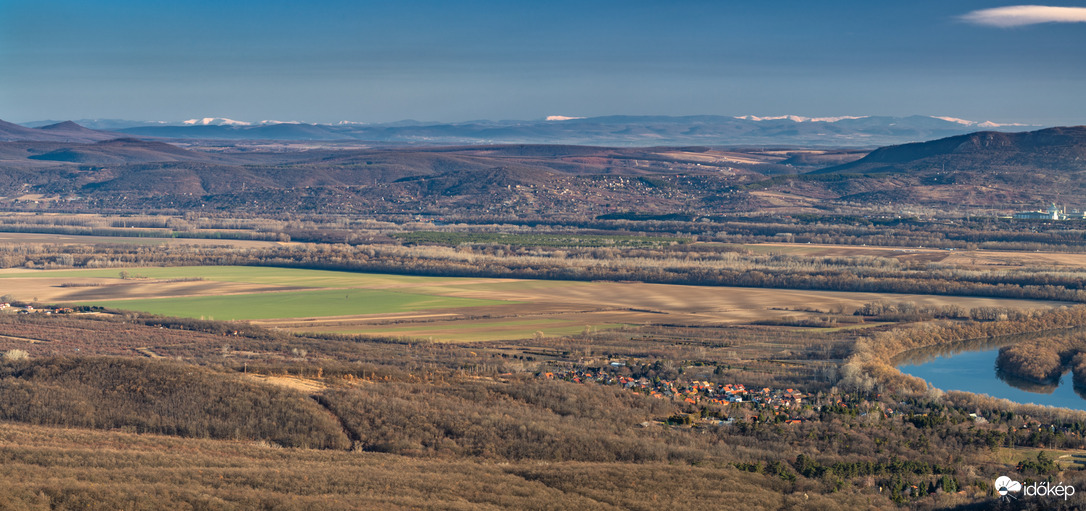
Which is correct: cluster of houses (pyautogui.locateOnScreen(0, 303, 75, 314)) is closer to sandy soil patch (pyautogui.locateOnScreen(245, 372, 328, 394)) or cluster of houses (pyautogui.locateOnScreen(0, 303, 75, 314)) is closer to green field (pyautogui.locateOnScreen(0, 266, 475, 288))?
green field (pyautogui.locateOnScreen(0, 266, 475, 288))

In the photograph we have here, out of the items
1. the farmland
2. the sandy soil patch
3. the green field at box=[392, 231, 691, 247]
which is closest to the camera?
the sandy soil patch

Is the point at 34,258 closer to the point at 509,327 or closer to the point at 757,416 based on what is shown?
the point at 509,327

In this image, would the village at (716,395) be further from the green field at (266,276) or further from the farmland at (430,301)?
the green field at (266,276)

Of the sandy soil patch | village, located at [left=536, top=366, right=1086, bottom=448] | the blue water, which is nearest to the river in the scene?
the blue water

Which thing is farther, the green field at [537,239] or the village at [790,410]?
the green field at [537,239]

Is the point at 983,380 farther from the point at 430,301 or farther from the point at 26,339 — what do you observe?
the point at 26,339

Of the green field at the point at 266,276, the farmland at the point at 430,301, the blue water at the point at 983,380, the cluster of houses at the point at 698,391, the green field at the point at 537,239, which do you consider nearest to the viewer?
the cluster of houses at the point at 698,391

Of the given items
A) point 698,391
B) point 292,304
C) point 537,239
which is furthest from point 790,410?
point 537,239

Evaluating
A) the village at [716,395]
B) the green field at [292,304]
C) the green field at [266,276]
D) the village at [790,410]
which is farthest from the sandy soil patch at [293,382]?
the green field at [266,276]

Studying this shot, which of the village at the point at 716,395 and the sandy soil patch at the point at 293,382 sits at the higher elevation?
the sandy soil patch at the point at 293,382
